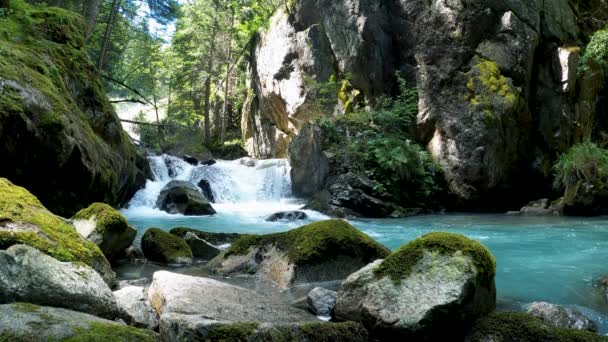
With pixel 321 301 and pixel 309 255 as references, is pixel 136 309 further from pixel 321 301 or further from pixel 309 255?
pixel 309 255

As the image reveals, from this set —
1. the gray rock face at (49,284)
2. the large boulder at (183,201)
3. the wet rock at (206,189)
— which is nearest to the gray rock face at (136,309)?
the gray rock face at (49,284)

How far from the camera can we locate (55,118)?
25.3 feet

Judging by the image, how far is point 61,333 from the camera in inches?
105

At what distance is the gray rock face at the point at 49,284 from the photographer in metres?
3.21

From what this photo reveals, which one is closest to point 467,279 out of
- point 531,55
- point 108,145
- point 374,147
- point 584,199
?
point 108,145

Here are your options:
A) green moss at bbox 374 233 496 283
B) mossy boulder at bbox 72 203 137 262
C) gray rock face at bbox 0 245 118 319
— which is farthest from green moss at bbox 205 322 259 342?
mossy boulder at bbox 72 203 137 262

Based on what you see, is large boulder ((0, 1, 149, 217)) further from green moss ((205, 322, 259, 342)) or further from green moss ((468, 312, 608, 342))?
green moss ((468, 312, 608, 342))

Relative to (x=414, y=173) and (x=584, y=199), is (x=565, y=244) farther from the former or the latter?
(x=414, y=173)

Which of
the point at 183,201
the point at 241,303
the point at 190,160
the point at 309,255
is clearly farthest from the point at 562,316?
the point at 190,160

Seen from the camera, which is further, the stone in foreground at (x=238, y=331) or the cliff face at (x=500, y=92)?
the cliff face at (x=500, y=92)

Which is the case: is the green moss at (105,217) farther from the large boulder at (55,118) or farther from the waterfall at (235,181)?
the waterfall at (235,181)

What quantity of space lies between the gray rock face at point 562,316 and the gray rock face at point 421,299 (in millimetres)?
520

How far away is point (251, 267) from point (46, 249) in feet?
8.43

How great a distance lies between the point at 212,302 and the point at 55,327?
4.21ft
